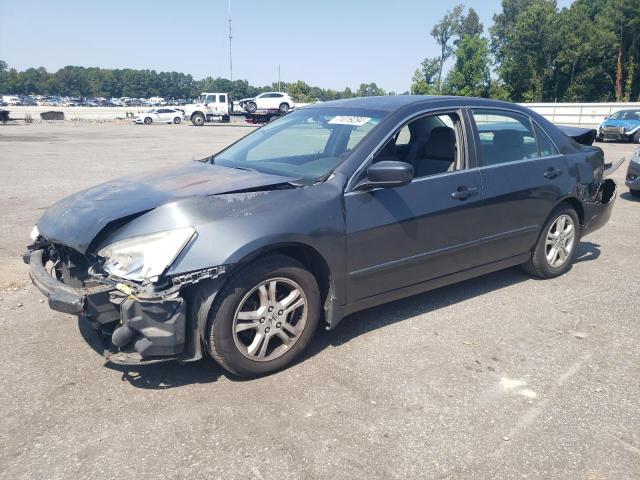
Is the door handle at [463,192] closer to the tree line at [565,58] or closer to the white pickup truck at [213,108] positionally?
the white pickup truck at [213,108]

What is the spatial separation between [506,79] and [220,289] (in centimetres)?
7024

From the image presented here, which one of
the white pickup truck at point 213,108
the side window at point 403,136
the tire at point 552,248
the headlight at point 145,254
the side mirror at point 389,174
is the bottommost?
the tire at point 552,248

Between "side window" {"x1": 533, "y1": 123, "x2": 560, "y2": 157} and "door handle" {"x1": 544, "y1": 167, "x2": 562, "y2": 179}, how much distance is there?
0.49 feet

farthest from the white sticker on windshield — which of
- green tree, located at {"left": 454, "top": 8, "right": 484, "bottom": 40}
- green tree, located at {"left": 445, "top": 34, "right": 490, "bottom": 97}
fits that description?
green tree, located at {"left": 454, "top": 8, "right": 484, "bottom": 40}

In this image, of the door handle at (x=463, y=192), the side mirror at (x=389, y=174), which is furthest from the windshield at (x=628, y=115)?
the side mirror at (x=389, y=174)

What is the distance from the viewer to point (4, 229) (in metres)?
6.80

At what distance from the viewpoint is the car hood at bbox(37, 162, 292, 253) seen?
121 inches

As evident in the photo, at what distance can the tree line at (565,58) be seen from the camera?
54.8 metres

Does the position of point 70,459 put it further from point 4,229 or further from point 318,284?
point 4,229

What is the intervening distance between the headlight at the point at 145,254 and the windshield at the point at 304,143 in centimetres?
104

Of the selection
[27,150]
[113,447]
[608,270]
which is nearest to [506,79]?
[27,150]

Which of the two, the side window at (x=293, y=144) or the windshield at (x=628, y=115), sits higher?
the windshield at (x=628, y=115)

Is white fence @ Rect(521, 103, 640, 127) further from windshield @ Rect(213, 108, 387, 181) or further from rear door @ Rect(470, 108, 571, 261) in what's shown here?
windshield @ Rect(213, 108, 387, 181)

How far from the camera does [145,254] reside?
2.86 meters
